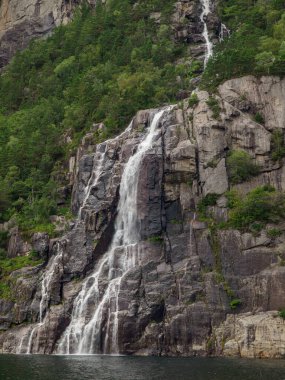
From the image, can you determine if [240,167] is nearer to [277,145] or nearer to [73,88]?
[277,145]

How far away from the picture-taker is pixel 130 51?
109 m

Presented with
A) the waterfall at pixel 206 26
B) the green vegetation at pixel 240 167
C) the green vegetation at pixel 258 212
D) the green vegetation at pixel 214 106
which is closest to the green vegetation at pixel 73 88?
the waterfall at pixel 206 26

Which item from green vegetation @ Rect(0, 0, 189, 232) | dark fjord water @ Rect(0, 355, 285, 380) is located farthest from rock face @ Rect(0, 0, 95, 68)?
dark fjord water @ Rect(0, 355, 285, 380)

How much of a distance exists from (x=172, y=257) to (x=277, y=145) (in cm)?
1886

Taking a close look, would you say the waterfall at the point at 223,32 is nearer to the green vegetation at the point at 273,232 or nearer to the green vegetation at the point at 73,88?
the green vegetation at the point at 73,88

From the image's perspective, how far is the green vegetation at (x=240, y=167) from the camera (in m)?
69.1

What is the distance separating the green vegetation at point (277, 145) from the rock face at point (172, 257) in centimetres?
71

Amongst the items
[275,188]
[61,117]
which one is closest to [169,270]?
[275,188]

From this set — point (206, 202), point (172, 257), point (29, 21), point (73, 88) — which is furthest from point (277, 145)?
point (29, 21)

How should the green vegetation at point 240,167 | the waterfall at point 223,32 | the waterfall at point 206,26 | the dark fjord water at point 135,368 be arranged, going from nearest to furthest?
the dark fjord water at point 135,368
the green vegetation at point 240,167
the waterfall at point 206,26
the waterfall at point 223,32

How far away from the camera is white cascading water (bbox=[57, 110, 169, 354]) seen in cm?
6300

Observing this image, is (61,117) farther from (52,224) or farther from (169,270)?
(169,270)

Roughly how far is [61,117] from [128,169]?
31509mm

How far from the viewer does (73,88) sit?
10800 cm
